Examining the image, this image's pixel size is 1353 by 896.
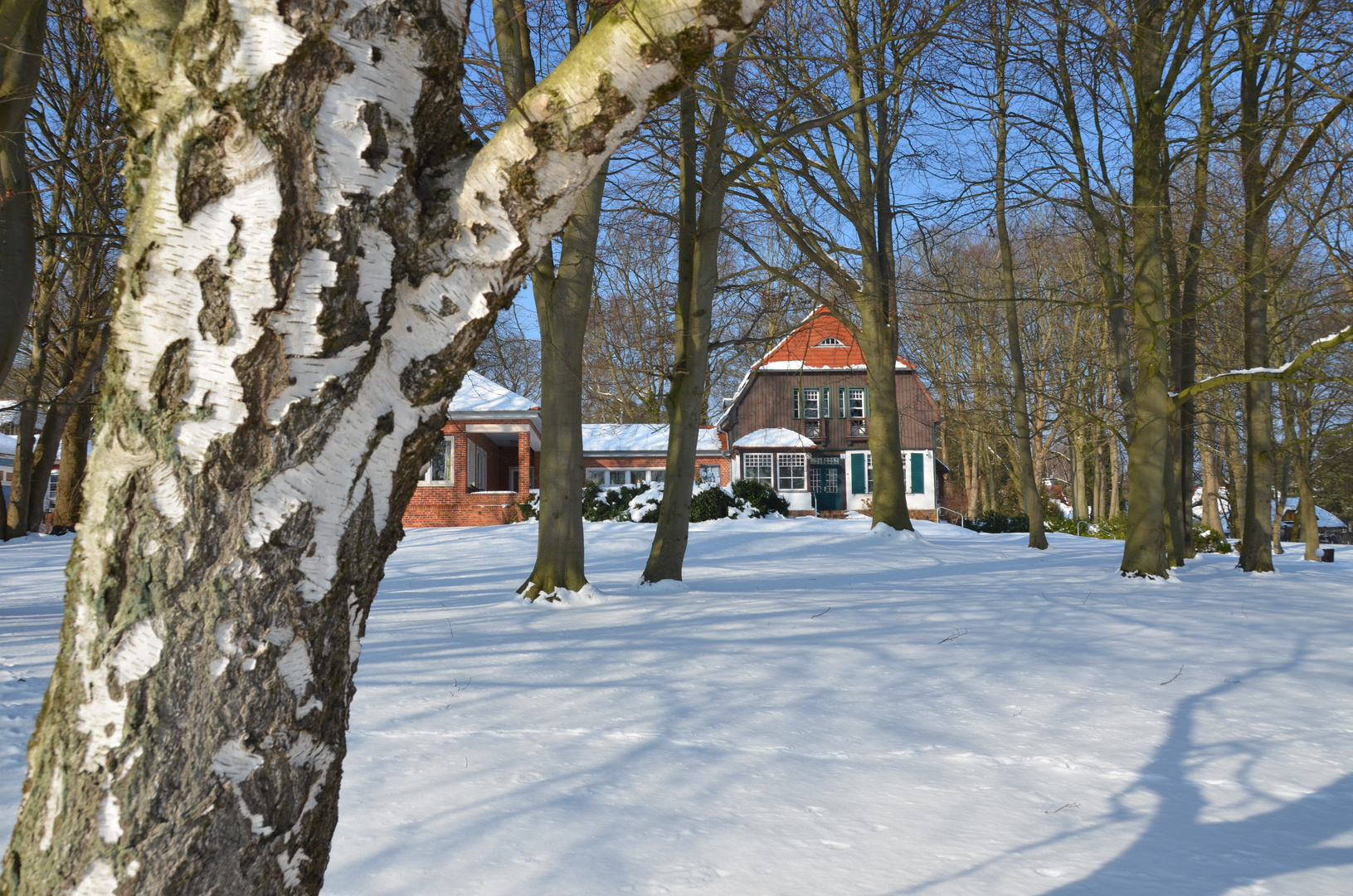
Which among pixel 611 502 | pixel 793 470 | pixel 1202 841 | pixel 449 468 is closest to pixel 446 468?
pixel 449 468

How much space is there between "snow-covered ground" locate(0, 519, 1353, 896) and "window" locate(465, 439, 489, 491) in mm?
18158

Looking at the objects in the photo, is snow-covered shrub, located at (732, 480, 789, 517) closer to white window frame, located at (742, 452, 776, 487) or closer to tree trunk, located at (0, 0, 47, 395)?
white window frame, located at (742, 452, 776, 487)

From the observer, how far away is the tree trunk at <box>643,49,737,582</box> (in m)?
9.91

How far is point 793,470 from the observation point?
1300 inches

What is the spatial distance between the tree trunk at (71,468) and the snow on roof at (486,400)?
8408 millimetres

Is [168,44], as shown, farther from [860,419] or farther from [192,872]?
[860,419]

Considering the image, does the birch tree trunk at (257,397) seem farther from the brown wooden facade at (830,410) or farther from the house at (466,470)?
the brown wooden facade at (830,410)

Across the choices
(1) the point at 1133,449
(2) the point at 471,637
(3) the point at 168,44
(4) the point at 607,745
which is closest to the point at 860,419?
(1) the point at 1133,449

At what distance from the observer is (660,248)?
40.2 feet

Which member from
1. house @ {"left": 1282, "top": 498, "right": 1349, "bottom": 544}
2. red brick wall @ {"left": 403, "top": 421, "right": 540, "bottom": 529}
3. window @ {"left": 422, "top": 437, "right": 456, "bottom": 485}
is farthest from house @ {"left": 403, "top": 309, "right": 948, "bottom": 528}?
house @ {"left": 1282, "top": 498, "right": 1349, "bottom": 544}

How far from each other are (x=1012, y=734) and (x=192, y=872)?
14.0 ft

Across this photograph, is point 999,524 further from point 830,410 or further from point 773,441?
point 830,410

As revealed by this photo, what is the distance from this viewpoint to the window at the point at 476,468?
27630 millimetres

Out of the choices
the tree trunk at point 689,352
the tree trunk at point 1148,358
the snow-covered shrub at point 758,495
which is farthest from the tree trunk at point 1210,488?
the tree trunk at point 689,352
